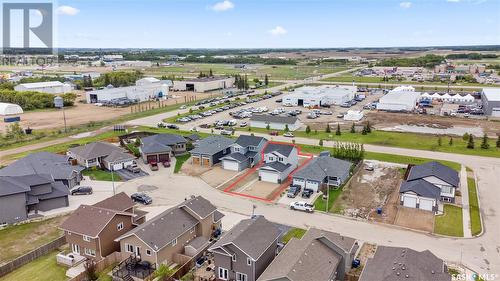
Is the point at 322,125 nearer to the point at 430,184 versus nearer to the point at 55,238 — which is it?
the point at 430,184

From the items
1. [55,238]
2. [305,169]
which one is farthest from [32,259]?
[305,169]

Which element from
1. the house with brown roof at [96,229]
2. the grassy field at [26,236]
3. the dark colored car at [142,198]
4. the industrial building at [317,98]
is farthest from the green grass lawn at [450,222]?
the industrial building at [317,98]

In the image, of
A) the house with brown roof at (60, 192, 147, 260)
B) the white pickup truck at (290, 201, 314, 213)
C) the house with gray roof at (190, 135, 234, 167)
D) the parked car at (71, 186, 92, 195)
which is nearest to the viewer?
the house with brown roof at (60, 192, 147, 260)

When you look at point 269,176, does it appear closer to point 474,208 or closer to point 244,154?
point 244,154

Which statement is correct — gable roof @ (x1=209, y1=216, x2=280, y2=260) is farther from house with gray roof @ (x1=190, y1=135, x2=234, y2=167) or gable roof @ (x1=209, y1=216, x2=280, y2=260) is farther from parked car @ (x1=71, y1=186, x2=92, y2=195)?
house with gray roof @ (x1=190, y1=135, x2=234, y2=167)

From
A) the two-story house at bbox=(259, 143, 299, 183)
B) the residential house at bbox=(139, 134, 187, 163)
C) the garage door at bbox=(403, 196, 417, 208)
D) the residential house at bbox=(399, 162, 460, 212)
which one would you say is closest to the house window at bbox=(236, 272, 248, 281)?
the two-story house at bbox=(259, 143, 299, 183)
